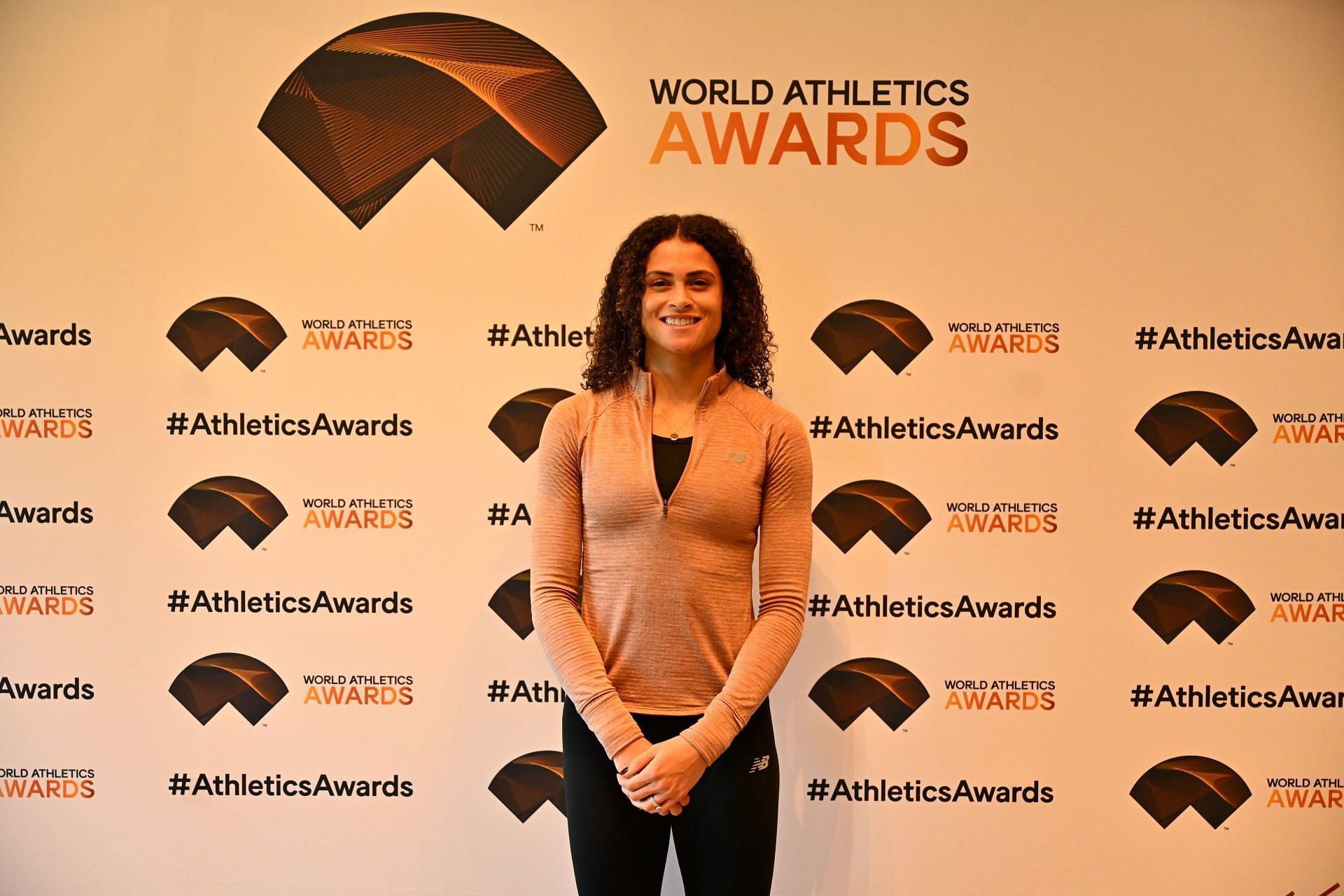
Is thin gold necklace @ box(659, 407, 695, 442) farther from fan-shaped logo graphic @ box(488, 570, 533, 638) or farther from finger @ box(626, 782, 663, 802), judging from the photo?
fan-shaped logo graphic @ box(488, 570, 533, 638)

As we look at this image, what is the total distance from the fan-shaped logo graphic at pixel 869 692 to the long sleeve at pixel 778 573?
26.4 inches

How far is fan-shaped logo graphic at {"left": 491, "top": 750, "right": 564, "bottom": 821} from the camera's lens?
2.19 m

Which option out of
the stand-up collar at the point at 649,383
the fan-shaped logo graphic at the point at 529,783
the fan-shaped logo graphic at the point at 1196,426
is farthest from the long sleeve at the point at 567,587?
the fan-shaped logo graphic at the point at 1196,426

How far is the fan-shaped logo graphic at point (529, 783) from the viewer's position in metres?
2.19

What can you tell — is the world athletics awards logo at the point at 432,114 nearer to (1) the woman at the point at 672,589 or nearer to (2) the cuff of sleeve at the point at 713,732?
(1) the woman at the point at 672,589

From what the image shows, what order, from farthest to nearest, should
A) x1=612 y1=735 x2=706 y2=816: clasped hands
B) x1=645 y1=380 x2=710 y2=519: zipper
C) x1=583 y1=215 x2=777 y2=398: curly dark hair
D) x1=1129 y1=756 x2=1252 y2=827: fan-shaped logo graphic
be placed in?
1. x1=1129 y1=756 x2=1252 y2=827: fan-shaped logo graphic
2. x1=583 y1=215 x2=777 y2=398: curly dark hair
3. x1=645 y1=380 x2=710 y2=519: zipper
4. x1=612 y1=735 x2=706 y2=816: clasped hands

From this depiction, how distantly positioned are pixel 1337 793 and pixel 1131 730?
55 cm

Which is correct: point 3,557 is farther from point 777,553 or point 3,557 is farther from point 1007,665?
point 1007,665

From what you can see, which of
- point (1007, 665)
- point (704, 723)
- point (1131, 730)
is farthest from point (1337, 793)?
point (704, 723)

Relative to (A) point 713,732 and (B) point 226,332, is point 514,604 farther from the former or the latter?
(B) point 226,332

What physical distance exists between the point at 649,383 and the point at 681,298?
0.57 ft

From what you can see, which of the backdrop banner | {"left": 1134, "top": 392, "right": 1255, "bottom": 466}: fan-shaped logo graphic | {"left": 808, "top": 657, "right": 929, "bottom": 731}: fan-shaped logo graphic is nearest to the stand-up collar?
the backdrop banner

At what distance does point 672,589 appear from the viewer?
4.92ft

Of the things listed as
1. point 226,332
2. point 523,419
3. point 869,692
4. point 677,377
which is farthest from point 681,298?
point 226,332
